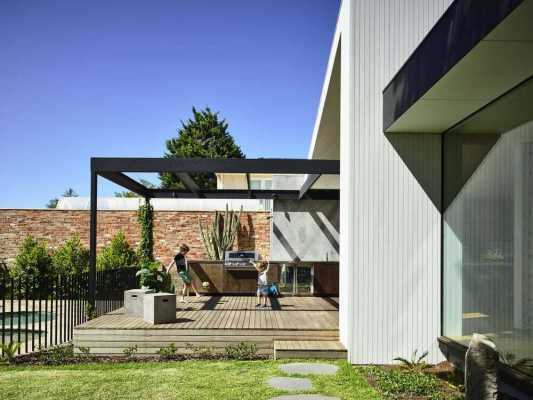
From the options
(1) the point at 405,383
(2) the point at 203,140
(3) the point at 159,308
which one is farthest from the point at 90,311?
(2) the point at 203,140

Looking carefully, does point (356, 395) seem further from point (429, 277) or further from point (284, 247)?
point (284, 247)

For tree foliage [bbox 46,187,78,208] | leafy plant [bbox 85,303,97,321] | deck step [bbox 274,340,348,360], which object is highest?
tree foliage [bbox 46,187,78,208]

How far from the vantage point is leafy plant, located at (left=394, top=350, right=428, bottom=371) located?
22.2 feet

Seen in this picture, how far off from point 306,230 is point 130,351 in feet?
30.9

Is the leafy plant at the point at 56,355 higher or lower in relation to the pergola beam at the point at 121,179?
lower

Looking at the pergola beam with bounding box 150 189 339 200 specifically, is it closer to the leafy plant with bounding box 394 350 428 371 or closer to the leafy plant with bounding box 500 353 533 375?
the leafy plant with bounding box 394 350 428 371

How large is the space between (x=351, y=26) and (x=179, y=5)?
5580mm

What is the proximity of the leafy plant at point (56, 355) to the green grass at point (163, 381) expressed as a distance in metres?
0.30

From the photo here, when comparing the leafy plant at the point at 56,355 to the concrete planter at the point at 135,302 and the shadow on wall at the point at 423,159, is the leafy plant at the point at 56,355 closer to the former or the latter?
the concrete planter at the point at 135,302

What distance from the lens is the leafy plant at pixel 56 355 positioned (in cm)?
743

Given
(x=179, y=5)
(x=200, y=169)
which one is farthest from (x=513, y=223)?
(x=179, y=5)

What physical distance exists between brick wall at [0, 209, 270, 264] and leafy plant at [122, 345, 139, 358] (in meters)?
9.03

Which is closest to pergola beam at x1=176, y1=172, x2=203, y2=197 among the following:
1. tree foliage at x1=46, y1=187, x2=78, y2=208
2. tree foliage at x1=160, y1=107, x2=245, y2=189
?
tree foliage at x1=160, y1=107, x2=245, y2=189

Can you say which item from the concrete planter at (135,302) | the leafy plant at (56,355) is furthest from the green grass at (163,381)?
the concrete planter at (135,302)
